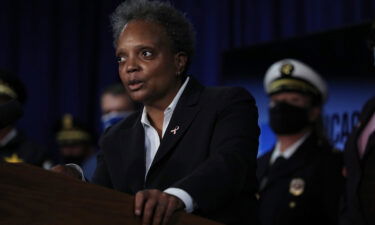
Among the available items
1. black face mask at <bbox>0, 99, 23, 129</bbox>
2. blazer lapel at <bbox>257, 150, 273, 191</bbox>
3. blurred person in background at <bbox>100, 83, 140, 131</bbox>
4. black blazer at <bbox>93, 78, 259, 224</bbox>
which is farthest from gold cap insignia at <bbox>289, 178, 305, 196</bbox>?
black face mask at <bbox>0, 99, 23, 129</bbox>

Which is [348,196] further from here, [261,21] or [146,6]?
[261,21]

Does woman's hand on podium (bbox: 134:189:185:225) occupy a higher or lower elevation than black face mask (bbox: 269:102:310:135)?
higher

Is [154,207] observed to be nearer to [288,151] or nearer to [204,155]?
[204,155]

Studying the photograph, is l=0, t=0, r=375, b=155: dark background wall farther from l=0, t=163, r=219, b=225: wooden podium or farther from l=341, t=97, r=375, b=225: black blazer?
l=0, t=163, r=219, b=225: wooden podium

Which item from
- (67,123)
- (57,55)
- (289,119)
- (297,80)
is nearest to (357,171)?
(289,119)

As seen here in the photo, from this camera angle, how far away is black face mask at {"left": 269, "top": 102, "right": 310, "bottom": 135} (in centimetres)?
323

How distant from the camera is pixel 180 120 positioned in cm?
162

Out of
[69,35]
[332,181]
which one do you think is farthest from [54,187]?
[69,35]

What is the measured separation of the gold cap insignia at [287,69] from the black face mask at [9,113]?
234 cm

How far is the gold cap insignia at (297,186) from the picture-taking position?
302 centimetres

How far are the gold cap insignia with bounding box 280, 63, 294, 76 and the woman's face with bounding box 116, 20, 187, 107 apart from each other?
1.74 meters

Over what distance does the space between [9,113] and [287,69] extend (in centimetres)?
242

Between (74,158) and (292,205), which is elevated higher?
(292,205)

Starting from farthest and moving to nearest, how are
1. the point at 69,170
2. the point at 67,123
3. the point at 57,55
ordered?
the point at 57,55
the point at 67,123
the point at 69,170
